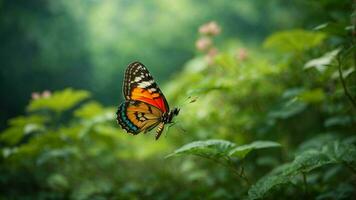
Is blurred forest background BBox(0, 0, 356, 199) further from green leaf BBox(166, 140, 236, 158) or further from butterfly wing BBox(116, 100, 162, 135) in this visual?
butterfly wing BBox(116, 100, 162, 135)

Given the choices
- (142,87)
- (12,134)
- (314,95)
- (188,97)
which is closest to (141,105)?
(142,87)

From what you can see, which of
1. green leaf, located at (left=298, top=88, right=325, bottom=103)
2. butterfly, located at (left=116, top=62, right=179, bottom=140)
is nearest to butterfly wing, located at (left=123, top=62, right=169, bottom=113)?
butterfly, located at (left=116, top=62, right=179, bottom=140)

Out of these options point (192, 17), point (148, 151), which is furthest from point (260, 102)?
point (192, 17)

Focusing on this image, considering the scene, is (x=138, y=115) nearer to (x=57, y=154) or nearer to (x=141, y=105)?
(x=141, y=105)

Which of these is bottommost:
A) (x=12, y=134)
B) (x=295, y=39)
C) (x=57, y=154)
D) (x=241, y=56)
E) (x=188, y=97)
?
(x=188, y=97)

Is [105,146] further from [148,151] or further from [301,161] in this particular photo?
[301,161]

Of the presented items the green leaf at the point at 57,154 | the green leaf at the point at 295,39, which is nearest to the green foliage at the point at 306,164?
the green leaf at the point at 295,39

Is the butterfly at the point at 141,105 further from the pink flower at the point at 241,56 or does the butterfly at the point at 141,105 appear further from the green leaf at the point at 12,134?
the green leaf at the point at 12,134

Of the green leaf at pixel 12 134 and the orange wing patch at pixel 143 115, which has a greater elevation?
the green leaf at pixel 12 134
